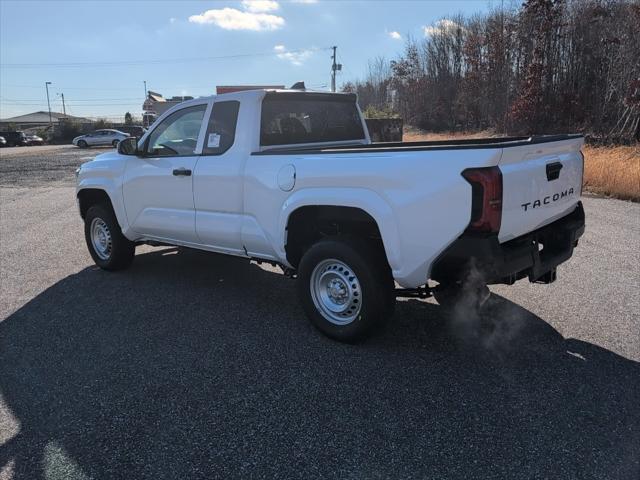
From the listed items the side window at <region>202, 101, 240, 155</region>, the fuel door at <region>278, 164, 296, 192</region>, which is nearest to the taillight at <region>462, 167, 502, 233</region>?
the fuel door at <region>278, 164, 296, 192</region>

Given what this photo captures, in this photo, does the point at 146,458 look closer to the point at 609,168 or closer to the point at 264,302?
the point at 264,302

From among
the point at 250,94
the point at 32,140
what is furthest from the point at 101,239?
the point at 32,140

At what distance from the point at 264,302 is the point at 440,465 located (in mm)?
2864

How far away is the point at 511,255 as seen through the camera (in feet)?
11.4

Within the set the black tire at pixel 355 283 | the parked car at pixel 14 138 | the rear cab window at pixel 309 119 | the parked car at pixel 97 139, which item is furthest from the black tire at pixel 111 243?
the parked car at pixel 14 138

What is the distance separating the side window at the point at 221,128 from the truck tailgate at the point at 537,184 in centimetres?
255

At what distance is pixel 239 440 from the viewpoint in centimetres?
297

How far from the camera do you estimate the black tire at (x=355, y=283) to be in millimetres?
3900

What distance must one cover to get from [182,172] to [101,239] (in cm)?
202

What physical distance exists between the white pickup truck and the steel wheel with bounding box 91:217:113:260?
16.4 inches

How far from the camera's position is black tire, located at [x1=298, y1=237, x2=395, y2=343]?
12.8ft

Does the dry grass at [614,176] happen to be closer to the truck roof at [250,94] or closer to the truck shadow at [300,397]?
the truck shadow at [300,397]

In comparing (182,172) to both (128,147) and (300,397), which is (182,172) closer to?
(128,147)

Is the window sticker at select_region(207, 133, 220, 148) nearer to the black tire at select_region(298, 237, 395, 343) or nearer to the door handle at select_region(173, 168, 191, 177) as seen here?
the door handle at select_region(173, 168, 191, 177)
